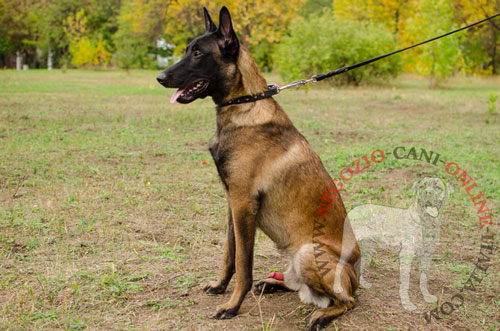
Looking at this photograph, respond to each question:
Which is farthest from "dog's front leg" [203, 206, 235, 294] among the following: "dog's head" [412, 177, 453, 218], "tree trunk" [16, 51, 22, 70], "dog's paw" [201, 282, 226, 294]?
"tree trunk" [16, 51, 22, 70]

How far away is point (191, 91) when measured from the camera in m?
3.09

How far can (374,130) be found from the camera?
10117 millimetres

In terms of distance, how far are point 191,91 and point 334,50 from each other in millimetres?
18358

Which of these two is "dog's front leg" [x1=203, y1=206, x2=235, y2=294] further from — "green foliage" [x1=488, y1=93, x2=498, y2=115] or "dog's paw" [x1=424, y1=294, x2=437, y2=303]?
"green foliage" [x1=488, y1=93, x2=498, y2=115]

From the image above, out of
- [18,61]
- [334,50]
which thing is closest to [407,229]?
[334,50]

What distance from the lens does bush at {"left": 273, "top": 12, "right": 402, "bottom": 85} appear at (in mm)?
20375

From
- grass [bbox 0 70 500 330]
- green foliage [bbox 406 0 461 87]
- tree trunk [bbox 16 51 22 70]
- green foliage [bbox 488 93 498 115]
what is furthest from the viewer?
tree trunk [bbox 16 51 22 70]

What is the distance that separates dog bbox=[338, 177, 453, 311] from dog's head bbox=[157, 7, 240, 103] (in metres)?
1.86

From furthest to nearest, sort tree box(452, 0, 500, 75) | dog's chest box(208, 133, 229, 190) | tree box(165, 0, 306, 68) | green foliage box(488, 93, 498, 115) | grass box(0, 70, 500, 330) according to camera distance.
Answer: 1. tree box(452, 0, 500, 75)
2. tree box(165, 0, 306, 68)
3. green foliage box(488, 93, 498, 115)
4. grass box(0, 70, 500, 330)
5. dog's chest box(208, 133, 229, 190)

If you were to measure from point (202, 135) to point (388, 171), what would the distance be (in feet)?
13.0

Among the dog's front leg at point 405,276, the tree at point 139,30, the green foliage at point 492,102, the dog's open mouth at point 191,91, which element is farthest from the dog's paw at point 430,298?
the tree at point 139,30

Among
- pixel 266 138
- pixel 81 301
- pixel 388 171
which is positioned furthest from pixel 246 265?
pixel 388 171

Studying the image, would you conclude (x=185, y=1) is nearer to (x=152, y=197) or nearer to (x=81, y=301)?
(x=152, y=197)

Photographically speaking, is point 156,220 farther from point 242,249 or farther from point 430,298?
point 430,298
